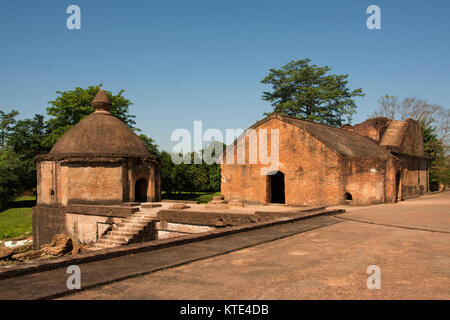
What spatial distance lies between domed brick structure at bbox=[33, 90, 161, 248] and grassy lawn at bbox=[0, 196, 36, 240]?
29.6 feet

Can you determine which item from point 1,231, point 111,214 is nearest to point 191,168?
point 1,231

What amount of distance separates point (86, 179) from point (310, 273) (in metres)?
15.7

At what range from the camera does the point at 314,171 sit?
18.1 m

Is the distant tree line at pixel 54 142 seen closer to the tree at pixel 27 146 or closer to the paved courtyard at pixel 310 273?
the tree at pixel 27 146

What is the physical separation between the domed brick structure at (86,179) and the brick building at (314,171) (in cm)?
549

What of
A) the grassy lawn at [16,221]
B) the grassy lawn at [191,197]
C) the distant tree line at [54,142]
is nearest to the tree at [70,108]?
the distant tree line at [54,142]

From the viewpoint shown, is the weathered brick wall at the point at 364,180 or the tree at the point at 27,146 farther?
the tree at the point at 27,146

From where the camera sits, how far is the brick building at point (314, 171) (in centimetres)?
1728

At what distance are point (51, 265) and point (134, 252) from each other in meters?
1.39
